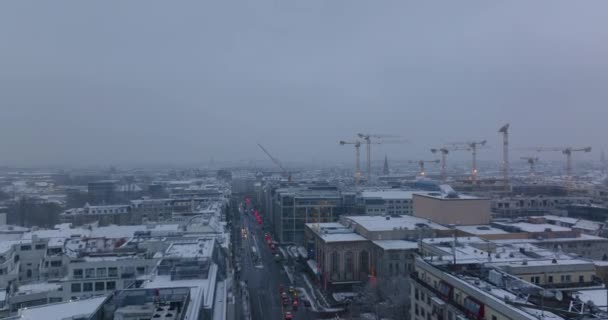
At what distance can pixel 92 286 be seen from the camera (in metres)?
17.3

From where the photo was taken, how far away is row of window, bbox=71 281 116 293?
1698 cm

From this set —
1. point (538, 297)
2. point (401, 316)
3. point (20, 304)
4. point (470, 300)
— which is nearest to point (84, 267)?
point (20, 304)

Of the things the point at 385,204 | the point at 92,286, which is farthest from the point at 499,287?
the point at 385,204

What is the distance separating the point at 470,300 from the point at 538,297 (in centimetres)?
150

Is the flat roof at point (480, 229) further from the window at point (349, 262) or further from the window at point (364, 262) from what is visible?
the window at point (349, 262)

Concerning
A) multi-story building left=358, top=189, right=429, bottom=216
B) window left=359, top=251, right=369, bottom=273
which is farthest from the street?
multi-story building left=358, top=189, right=429, bottom=216

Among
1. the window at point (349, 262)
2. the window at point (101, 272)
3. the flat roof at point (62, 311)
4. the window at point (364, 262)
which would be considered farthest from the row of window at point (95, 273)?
the window at point (364, 262)

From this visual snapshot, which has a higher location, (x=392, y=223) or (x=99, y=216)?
(x=392, y=223)

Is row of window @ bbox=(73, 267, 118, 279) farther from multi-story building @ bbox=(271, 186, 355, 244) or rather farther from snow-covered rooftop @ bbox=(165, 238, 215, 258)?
multi-story building @ bbox=(271, 186, 355, 244)

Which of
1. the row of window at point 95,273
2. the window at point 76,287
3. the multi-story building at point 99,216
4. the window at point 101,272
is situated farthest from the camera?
the multi-story building at point 99,216

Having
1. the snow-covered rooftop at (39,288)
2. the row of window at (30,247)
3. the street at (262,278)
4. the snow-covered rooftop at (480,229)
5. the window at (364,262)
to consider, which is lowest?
the street at (262,278)

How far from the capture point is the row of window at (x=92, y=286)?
1698 centimetres

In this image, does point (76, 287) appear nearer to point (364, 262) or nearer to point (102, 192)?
point (364, 262)

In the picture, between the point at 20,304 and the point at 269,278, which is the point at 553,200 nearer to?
the point at 269,278
